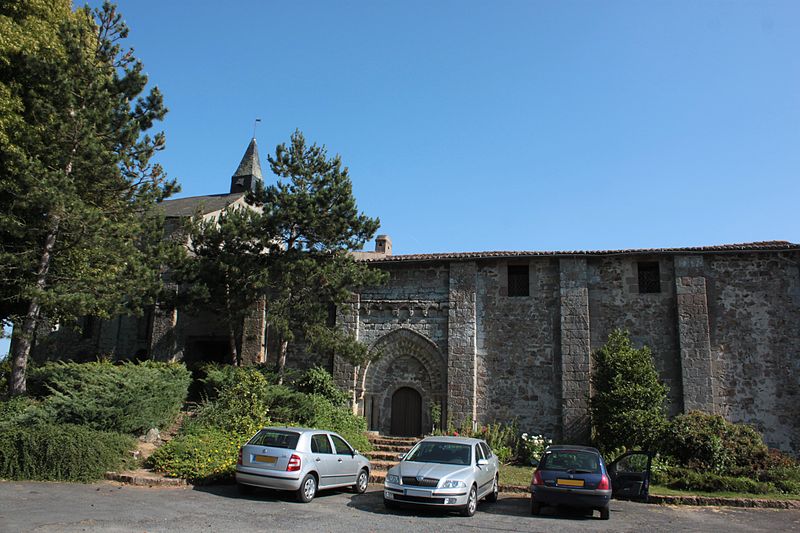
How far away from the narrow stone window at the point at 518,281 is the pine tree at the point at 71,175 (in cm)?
1145

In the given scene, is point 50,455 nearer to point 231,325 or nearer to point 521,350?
point 231,325

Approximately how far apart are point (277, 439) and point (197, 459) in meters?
2.53

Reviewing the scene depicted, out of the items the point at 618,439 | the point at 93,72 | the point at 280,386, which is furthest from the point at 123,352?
the point at 618,439

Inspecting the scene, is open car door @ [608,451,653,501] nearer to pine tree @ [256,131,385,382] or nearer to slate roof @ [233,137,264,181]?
pine tree @ [256,131,385,382]

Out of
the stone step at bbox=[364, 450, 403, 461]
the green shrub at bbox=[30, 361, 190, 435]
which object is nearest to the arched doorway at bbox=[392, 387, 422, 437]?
the stone step at bbox=[364, 450, 403, 461]

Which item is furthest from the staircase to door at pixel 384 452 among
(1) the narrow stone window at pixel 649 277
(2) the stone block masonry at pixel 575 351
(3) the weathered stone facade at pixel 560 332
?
(1) the narrow stone window at pixel 649 277

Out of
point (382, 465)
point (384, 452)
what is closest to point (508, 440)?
point (384, 452)

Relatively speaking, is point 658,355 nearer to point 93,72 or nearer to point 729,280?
point 729,280

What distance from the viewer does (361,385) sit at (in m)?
20.8

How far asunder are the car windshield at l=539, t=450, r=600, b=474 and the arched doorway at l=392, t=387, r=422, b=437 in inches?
366

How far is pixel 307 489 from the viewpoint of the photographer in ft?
35.6

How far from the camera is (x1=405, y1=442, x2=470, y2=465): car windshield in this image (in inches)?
438

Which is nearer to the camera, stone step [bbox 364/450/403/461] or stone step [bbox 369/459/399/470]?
stone step [bbox 369/459/399/470]

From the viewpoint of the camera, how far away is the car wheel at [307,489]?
1067cm
